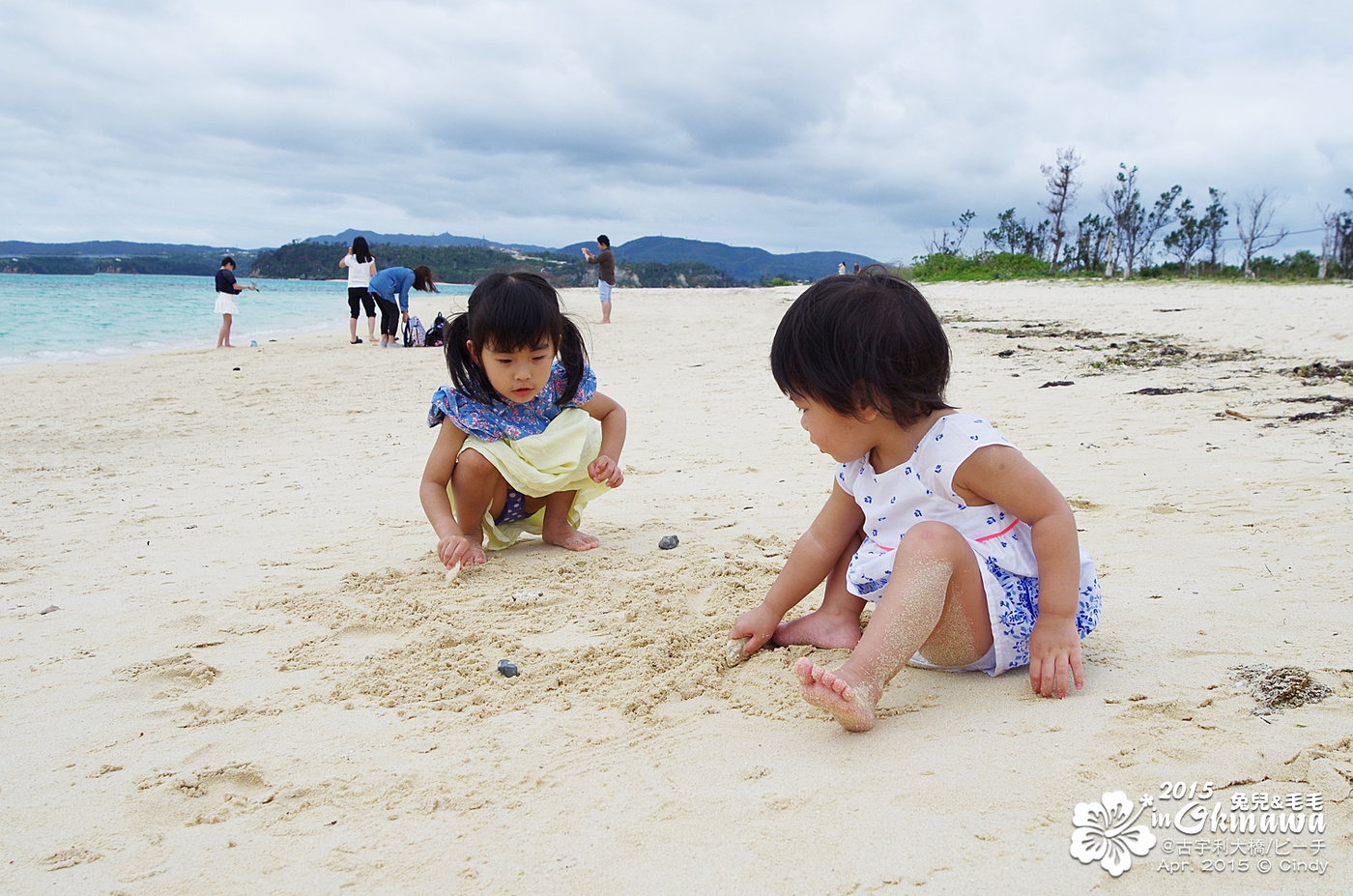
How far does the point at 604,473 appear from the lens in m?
3.21

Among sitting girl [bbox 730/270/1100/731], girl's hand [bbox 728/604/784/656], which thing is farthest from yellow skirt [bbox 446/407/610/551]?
sitting girl [bbox 730/270/1100/731]

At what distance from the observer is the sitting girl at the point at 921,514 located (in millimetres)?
1737

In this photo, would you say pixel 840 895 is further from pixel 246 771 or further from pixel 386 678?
pixel 386 678

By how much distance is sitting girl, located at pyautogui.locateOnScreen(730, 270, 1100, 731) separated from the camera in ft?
5.70

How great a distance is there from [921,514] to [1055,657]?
0.40m

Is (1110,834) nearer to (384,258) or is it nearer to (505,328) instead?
(505,328)

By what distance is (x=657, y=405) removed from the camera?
6832 mm

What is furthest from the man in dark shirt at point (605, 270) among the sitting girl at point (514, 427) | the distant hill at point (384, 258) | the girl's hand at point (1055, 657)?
the girl's hand at point (1055, 657)

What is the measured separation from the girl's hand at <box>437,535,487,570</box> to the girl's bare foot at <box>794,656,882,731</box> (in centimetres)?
161

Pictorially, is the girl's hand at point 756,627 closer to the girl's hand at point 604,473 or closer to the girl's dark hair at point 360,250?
the girl's hand at point 604,473

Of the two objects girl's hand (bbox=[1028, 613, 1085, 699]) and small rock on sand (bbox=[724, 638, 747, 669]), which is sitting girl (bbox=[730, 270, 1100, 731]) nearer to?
girl's hand (bbox=[1028, 613, 1085, 699])

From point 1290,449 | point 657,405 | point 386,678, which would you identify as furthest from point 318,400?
point 1290,449

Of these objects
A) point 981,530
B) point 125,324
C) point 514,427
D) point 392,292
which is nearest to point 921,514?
point 981,530

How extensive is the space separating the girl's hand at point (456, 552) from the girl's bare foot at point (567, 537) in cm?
35
